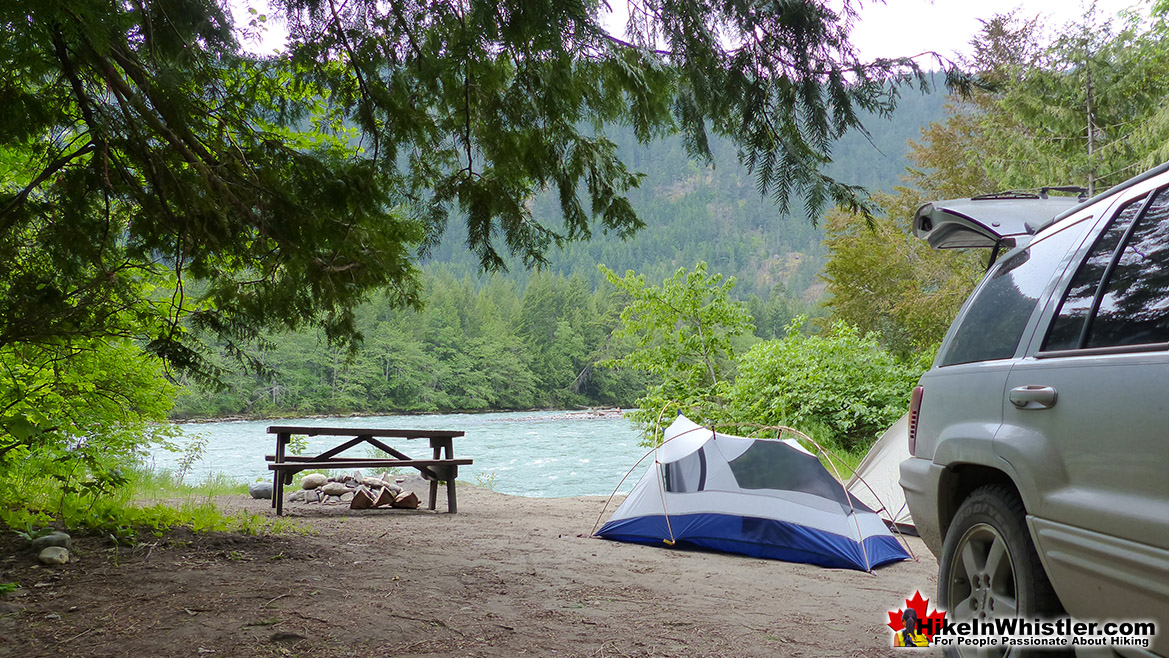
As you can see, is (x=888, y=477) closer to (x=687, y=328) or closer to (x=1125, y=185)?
(x=1125, y=185)

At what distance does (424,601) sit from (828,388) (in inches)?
439

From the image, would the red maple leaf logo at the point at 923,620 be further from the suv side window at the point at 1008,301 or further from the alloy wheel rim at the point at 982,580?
the suv side window at the point at 1008,301

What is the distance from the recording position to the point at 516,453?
25.9m

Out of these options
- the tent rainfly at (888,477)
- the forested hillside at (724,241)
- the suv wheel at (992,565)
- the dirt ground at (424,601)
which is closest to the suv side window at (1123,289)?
the suv wheel at (992,565)

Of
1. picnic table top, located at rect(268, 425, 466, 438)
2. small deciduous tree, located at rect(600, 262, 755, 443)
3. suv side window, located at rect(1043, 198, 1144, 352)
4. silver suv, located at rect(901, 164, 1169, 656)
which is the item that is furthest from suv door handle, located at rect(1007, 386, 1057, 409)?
small deciduous tree, located at rect(600, 262, 755, 443)

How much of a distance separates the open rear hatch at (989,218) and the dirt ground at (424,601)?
1.94 m

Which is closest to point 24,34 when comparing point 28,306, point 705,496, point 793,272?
point 28,306

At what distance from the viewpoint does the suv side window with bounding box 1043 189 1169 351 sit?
2074mm

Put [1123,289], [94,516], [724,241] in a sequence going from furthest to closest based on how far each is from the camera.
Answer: [724,241]
[94,516]
[1123,289]

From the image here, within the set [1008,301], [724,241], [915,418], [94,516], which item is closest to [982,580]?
[915,418]

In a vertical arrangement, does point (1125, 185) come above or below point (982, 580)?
above

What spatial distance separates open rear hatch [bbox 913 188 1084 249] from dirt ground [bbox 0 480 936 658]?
194 centimetres

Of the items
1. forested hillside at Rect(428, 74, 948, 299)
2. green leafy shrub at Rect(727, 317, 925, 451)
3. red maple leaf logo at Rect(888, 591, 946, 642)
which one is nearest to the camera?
red maple leaf logo at Rect(888, 591, 946, 642)

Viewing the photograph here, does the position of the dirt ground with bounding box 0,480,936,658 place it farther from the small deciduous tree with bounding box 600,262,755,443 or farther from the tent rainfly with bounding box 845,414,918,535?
the small deciduous tree with bounding box 600,262,755,443
